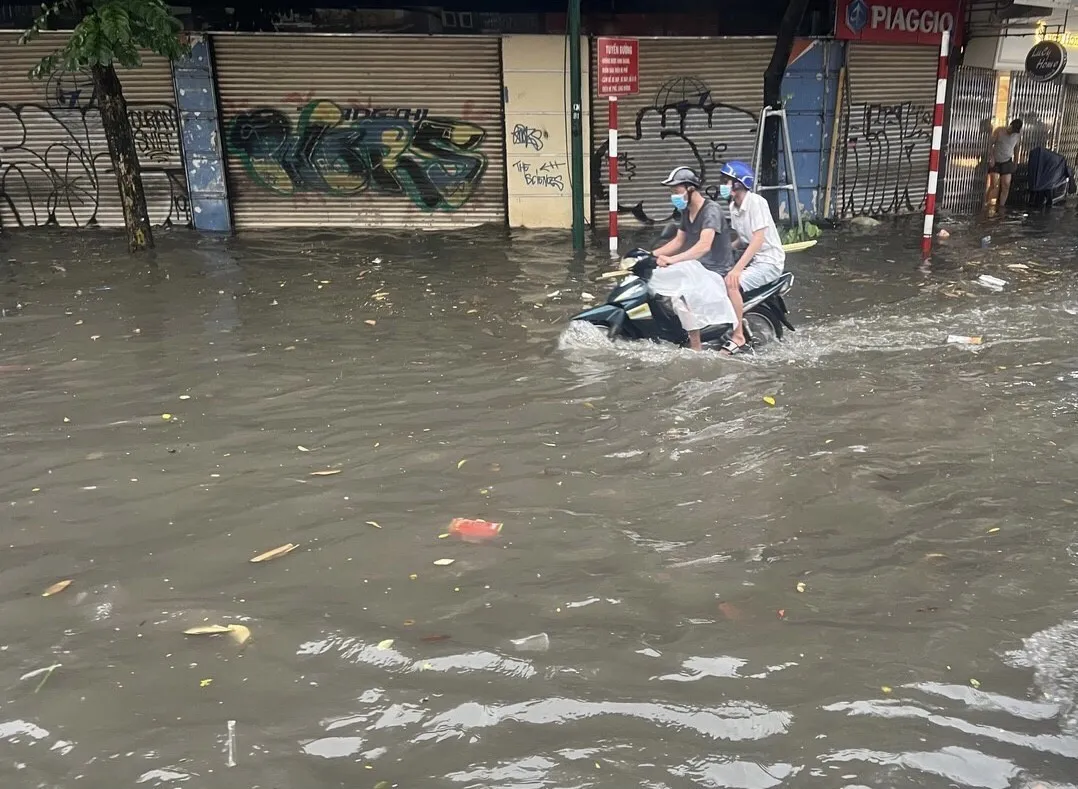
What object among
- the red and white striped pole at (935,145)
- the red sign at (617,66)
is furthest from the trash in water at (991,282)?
the red sign at (617,66)

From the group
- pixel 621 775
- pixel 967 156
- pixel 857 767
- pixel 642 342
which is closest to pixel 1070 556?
pixel 857 767

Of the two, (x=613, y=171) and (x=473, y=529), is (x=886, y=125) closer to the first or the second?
(x=613, y=171)

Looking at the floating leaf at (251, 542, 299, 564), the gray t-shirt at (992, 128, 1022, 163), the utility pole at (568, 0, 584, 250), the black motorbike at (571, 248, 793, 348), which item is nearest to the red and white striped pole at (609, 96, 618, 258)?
the utility pole at (568, 0, 584, 250)

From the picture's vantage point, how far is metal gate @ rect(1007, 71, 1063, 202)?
48.5 feet

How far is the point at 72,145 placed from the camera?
1218 centimetres

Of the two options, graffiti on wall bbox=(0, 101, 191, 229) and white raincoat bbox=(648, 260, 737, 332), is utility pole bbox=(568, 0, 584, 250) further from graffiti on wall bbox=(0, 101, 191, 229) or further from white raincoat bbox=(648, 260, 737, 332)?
graffiti on wall bbox=(0, 101, 191, 229)

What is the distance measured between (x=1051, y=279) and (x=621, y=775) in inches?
345

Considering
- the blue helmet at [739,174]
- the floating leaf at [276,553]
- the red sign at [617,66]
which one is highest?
the red sign at [617,66]

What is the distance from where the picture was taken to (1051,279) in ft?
30.6

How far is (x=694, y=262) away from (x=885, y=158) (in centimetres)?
848

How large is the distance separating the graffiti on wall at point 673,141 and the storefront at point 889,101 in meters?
1.67

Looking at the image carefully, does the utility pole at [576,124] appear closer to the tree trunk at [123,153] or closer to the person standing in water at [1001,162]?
the tree trunk at [123,153]

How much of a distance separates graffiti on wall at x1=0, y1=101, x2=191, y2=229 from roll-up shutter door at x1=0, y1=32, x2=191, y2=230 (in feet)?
0.04

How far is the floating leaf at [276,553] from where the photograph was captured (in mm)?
3781
